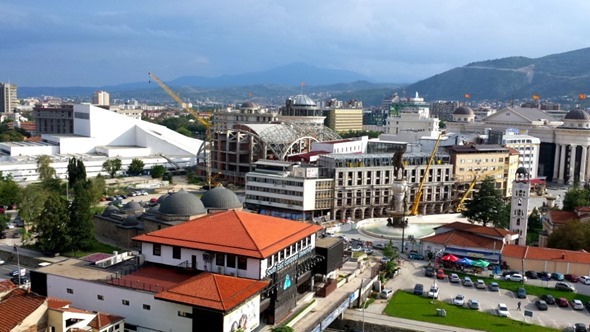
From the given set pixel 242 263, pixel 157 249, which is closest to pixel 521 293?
pixel 242 263

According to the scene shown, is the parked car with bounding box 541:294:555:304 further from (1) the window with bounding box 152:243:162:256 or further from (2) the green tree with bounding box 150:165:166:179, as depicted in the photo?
(2) the green tree with bounding box 150:165:166:179

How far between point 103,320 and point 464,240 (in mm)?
32712

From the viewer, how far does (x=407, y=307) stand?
129ft

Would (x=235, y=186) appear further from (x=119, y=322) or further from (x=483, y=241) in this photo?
(x=119, y=322)

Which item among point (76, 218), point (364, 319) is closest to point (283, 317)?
point (364, 319)

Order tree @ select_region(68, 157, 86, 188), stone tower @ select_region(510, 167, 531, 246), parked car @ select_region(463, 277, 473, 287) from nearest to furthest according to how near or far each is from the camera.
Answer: parked car @ select_region(463, 277, 473, 287), stone tower @ select_region(510, 167, 531, 246), tree @ select_region(68, 157, 86, 188)

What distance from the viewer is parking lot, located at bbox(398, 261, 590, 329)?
38.1 metres

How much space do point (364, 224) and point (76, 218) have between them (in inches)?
1166

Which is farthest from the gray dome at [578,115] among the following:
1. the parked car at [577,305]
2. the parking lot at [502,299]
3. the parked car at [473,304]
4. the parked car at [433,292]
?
the parked car at [473,304]

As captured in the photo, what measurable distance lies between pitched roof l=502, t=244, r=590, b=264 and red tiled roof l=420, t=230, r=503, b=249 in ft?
3.67

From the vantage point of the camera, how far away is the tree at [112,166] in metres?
97.7

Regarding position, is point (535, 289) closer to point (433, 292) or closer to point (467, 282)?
point (467, 282)

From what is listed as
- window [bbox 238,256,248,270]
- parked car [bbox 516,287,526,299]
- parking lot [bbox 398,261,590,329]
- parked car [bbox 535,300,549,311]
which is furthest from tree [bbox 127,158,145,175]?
parked car [bbox 535,300,549,311]

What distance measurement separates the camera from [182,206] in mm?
47500
